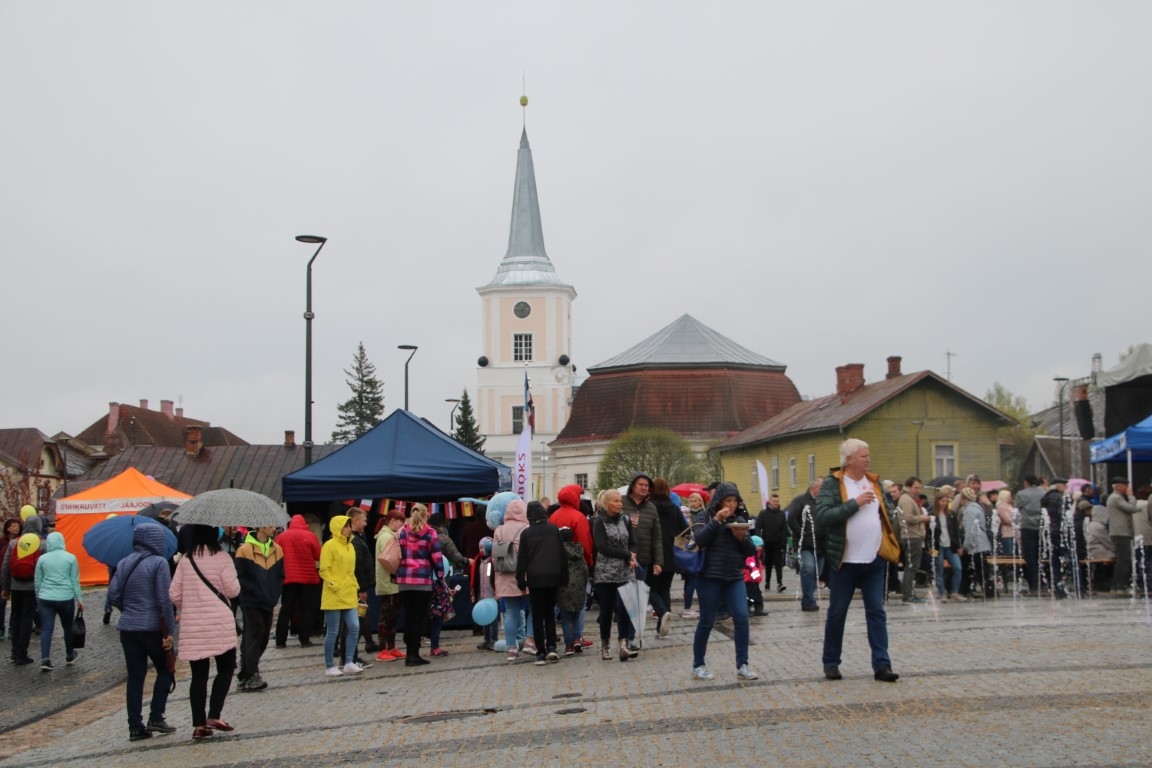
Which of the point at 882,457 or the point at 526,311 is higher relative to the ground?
the point at 526,311

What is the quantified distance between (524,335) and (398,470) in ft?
364

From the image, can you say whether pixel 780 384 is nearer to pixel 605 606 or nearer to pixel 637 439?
pixel 637 439

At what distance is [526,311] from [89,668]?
11219cm

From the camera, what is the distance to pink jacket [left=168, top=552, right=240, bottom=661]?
Answer: 11578 mm

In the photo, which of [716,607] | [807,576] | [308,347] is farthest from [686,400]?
[716,607]

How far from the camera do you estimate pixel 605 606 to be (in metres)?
15.5

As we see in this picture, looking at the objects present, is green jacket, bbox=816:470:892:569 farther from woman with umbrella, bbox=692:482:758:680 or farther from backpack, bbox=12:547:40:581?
backpack, bbox=12:547:40:581

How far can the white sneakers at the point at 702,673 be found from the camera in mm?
12945

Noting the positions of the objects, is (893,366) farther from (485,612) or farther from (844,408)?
(485,612)

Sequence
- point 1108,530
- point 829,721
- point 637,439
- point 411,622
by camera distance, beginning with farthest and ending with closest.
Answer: point 637,439, point 1108,530, point 411,622, point 829,721

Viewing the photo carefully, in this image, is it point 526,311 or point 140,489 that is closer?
point 140,489

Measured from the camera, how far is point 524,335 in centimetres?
13138

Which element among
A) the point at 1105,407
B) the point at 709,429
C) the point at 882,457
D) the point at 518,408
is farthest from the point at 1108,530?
the point at 518,408

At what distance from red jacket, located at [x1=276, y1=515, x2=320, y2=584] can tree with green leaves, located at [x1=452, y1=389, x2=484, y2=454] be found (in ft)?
301
